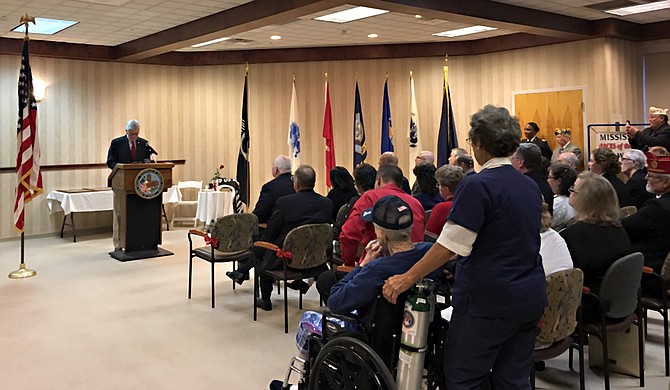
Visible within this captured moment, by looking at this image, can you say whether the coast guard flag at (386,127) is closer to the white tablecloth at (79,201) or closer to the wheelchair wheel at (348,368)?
the white tablecloth at (79,201)

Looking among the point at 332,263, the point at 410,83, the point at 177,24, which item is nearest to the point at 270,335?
the point at 332,263

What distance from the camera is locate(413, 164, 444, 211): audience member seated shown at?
15.6 feet

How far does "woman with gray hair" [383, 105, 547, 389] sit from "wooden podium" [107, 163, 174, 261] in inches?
235

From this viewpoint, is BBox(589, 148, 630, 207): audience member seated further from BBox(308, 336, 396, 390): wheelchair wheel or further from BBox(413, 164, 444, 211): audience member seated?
BBox(308, 336, 396, 390): wheelchair wheel

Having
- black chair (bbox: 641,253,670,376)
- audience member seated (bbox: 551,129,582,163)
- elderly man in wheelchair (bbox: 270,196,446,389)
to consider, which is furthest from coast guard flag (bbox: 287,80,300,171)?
elderly man in wheelchair (bbox: 270,196,446,389)

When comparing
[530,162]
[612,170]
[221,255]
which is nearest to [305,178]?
[221,255]

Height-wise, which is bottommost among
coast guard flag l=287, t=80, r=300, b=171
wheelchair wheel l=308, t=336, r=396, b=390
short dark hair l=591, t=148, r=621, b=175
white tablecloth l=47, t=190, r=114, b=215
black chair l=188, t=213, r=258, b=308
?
wheelchair wheel l=308, t=336, r=396, b=390

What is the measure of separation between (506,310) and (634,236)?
7.53 feet

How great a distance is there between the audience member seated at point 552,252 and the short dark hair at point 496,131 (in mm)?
1037

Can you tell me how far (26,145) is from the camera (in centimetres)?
672

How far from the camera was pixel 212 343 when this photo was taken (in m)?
4.43

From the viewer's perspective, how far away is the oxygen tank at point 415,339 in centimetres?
232

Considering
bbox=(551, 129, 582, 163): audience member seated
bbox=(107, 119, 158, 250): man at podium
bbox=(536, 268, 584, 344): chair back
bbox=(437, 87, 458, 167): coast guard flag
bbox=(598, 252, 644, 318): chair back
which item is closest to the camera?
bbox=(536, 268, 584, 344): chair back

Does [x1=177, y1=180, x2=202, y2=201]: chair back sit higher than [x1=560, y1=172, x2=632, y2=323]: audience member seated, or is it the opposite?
[x1=177, y1=180, x2=202, y2=201]: chair back
